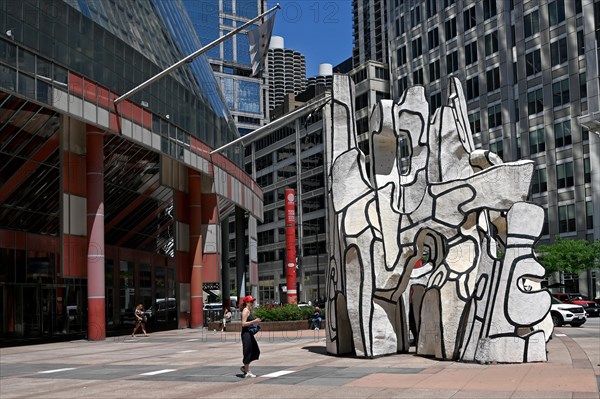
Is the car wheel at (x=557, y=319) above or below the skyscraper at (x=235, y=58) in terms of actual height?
below

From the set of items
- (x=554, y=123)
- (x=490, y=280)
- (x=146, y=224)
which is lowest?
(x=490, y=280)

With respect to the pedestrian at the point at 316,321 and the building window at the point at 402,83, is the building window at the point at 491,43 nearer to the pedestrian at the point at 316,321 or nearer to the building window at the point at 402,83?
the building window at the point at 402,83

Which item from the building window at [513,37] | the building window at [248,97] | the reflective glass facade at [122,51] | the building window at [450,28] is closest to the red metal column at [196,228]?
the reflective glass facade at [122,51]

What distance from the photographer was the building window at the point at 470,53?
75938 millimetres

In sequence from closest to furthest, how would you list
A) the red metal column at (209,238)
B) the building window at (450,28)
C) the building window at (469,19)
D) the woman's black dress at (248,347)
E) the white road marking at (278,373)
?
the woman's black dress at (248,347) < the white road marking at (278,373) < the red metal column at (209,238) < the building window at (469,19) < the building window at (450,28)

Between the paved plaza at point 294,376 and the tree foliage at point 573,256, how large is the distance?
35.2 meters

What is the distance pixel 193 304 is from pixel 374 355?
2505cm

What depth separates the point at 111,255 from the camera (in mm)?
48062

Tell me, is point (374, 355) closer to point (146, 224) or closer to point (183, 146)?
point (183, 146)

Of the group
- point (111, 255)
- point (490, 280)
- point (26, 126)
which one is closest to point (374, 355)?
point (490, 280)

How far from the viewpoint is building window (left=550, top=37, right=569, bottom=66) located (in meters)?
64.8

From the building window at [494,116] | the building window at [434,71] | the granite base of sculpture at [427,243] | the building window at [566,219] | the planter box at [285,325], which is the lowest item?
the planter box at [285,325]

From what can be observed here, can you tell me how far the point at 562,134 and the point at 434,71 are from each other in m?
20.1

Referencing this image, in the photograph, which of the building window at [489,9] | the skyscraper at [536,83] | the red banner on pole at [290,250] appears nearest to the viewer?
the red banner on pole at [290,250]
